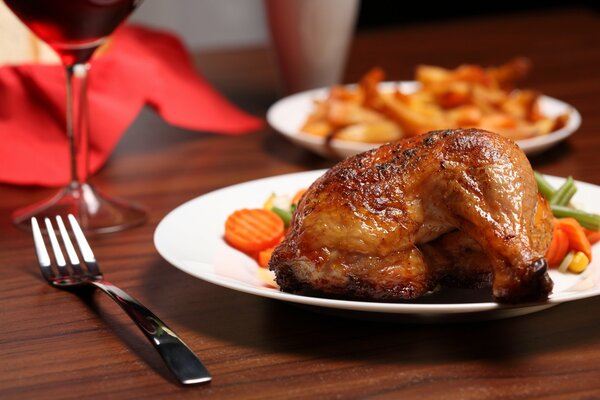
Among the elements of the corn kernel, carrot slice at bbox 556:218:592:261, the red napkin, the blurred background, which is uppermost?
carrot slice at bbox 556:218:592:261

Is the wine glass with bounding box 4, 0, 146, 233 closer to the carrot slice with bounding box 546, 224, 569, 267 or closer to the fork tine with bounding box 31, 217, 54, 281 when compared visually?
the fork tine with bounding box 31, 217, 54, 281

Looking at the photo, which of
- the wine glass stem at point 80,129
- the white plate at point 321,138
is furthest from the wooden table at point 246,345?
the white plate at point 321,138

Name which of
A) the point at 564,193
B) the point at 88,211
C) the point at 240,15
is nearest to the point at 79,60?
the point at 88,211

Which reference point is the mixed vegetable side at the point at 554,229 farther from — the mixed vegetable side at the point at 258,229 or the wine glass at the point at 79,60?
the wine glass at the point at 79,60

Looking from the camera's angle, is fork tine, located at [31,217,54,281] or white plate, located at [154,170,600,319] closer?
white plate, located at [154,170,600,319]

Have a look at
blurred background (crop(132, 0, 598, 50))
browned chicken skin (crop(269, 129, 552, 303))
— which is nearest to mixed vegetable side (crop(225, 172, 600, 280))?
browned chicken skin (crop(269, 129, 552, 303))

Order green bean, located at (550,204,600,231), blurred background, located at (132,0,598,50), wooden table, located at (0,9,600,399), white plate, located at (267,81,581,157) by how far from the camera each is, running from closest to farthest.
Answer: wooden table, located at (0,9,600,399)
green bean, located at (550,204,600,231)
white plate, located at (267,81,581,157)
blurred background, located at (132,0,598,50)
